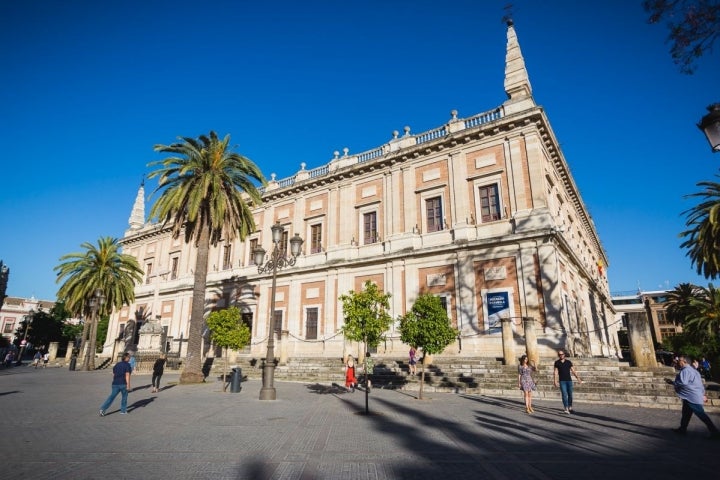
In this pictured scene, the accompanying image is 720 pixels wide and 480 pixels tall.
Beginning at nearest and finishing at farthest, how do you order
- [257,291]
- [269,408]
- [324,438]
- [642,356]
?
[324,438]
[269,408]
[642,356]
[257,291]

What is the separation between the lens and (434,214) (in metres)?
20.6

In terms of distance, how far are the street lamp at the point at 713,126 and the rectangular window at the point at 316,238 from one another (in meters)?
21.3

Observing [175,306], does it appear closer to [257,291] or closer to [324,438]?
[257,291]

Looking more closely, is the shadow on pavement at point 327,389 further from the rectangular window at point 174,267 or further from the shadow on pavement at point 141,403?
the rectangular window at point 174,267

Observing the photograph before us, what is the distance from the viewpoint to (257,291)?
25891 millimetres

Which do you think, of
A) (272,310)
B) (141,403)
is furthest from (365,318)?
(141,403)

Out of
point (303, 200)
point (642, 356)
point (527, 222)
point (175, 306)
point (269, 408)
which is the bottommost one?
point (269, 408)

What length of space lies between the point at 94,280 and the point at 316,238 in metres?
16.8

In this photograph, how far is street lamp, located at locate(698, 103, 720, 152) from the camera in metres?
3.94

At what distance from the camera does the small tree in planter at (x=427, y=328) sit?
37.0ft

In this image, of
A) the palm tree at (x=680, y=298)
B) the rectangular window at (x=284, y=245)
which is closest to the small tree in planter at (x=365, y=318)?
the rectangular window at (x=284, y=245)

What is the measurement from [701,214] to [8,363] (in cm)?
4973

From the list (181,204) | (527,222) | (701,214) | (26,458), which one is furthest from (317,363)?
(701,214)

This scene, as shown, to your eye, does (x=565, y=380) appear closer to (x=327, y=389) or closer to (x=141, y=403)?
(x=327, y=389)
